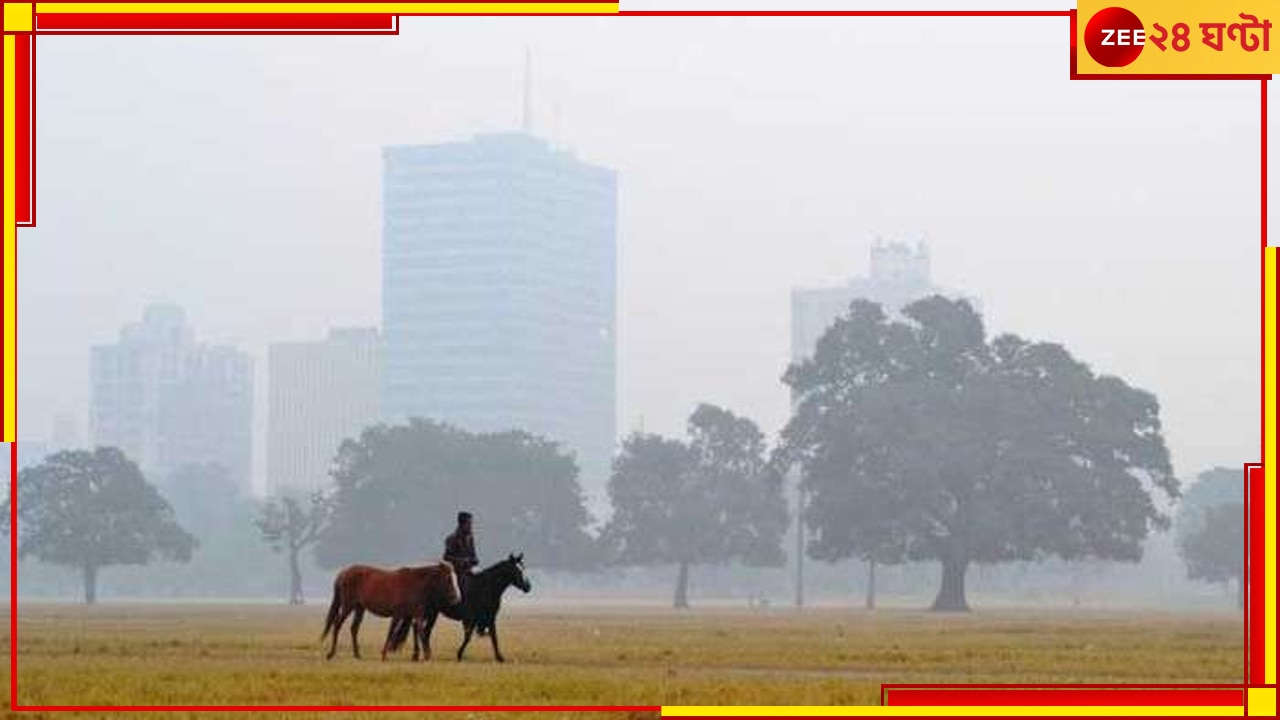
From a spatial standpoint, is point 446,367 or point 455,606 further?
point 446,367

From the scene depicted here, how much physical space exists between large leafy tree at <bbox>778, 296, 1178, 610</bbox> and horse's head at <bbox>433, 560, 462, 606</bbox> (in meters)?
72.5

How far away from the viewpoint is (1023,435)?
105375mm

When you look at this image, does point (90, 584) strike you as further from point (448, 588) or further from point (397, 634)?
point (448, 588)

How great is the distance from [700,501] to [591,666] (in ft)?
291

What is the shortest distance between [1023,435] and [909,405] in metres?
5.32

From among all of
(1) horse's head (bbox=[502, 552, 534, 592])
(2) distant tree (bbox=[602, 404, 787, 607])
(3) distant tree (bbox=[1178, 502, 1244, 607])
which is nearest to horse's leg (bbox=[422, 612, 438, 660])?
(1) horse's head (bbox=[502, 552, 534, 592])

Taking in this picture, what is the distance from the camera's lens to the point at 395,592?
33406 millimetres

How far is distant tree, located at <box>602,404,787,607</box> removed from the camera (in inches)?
4830

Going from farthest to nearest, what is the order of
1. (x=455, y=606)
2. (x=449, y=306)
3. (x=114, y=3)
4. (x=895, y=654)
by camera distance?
(x=449, y=306)
(x=895, y=654)
(x=455, y=606)
(x=114, y=3)

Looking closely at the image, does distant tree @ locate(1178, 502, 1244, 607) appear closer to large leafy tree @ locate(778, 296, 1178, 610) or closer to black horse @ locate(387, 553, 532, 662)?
large leafy tree @ locate(778, 296, 1178, 610)

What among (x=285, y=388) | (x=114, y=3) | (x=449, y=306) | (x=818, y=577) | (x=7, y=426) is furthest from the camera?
(x=818, y=577)

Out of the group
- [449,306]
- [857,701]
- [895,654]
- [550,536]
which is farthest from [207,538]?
[857,701]

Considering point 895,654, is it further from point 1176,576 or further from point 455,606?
point 1176,576

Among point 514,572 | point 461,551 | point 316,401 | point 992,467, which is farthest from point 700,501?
point 461,551
